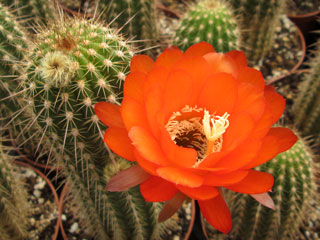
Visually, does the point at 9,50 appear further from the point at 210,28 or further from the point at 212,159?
the point at 212,159

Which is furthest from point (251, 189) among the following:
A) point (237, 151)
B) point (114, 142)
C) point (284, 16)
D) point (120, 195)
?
point (284, 16)

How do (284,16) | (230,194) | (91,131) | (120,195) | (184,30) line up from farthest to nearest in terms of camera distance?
1. (284,16)
2. (184,30)
3. (230,194)
4. (120,195)
5. (91,131)

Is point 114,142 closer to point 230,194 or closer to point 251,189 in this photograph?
point 251,189

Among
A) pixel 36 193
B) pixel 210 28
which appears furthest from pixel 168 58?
pixel 36 193

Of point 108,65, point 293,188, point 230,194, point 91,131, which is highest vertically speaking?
point 108,65

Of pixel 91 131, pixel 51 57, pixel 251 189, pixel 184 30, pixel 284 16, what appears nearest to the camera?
pixel 251 189
